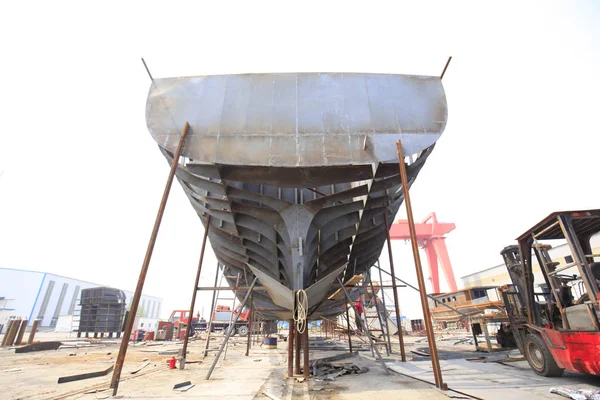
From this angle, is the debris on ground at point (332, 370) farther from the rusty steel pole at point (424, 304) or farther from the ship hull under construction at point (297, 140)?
the rusty steel pole at point (424, 304)

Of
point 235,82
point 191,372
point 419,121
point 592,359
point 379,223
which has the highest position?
point 235,82

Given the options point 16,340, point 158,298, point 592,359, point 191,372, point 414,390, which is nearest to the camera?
point 592,359

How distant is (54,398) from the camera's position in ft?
13.6

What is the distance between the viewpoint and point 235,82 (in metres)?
7.00

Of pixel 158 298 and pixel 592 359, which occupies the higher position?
pixel 158 298

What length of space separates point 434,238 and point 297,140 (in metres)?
43.2

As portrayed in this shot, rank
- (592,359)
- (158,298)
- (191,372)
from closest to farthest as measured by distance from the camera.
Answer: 1. (592,359)
2. (191,372)
3. (158,298)

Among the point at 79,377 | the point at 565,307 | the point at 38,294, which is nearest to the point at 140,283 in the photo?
the point at 79,377

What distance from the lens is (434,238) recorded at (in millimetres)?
43156

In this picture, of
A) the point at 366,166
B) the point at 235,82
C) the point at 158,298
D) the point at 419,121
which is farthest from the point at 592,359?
the point at 158,298

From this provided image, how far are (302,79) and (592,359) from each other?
755cm

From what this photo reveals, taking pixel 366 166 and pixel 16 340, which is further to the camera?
pixel 16 340

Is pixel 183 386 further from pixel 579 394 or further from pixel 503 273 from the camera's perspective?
pixel 503 273

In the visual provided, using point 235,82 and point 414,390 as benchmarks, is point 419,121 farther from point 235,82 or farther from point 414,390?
point 414,390
